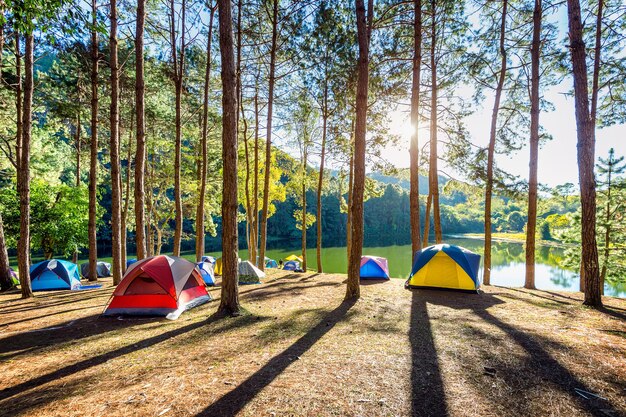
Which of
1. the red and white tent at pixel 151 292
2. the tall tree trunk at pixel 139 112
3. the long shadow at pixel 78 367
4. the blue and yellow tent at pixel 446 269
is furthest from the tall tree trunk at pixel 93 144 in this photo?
the blue and yellow tent at pixel 446 269

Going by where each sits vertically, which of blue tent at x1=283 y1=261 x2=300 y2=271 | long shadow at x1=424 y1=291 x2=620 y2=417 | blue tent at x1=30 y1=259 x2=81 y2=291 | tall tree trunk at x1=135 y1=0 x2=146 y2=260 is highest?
tall tree trunk at x1=135 y1=0 x2=146 y2=260

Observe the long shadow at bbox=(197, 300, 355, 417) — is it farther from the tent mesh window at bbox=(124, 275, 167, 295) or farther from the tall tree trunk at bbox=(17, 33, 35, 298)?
the tall tree trunk at bbox=(17, 33, 35, 298)

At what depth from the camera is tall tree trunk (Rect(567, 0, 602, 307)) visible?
5.91m

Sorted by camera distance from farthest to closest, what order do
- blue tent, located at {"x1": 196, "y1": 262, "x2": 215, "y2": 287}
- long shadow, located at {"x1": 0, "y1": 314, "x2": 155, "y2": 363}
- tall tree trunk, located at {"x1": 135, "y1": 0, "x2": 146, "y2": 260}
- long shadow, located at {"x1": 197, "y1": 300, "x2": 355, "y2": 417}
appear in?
blue tent, located at {"x1": 196, "y1": 262, "x2": 215, "y2": 287} → tall tree trunk, located at {"x1": 135, "y1": 0, "x2": 146, "y2": 260} → long shadow, located at {"x1": 0, "y1": 314, "x2": 155, "y2": 363} → long shadow, located at {"x1": 197, "y1": 300, "x2": 355, "y2": 417}

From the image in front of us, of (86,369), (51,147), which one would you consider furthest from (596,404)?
(51,147)

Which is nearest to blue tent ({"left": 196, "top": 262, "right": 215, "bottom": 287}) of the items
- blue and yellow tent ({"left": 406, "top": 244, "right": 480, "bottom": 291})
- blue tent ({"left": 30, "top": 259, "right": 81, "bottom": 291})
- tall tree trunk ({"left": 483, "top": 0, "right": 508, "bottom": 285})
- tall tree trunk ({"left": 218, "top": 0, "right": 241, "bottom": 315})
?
tall tree trunk ({"left": 218, "top": 0, "right": 241, "bottom": 315})

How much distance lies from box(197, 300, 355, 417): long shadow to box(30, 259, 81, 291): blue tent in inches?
402

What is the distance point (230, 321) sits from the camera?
5270mm

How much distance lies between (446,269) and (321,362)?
5894 mm

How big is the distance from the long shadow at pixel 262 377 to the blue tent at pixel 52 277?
1022 centimetres

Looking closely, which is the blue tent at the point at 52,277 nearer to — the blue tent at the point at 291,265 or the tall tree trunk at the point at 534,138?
the blue tent at the point at 291,265

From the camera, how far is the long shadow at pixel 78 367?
2.76 metres

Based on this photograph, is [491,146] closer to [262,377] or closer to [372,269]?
[372,269]

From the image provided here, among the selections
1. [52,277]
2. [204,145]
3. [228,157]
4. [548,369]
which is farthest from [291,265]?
[548,369]
